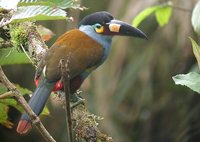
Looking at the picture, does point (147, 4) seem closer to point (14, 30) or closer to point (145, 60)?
point (145, 60)

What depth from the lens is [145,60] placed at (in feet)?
13.6

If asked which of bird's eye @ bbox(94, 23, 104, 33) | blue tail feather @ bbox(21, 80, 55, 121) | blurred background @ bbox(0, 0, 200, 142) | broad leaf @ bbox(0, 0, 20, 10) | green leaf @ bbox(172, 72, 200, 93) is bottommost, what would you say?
blurred background @ bbox(0, 0, 200, 142)

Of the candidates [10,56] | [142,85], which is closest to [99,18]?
[10,56]

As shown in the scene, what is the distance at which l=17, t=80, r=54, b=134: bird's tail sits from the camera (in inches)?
57.8

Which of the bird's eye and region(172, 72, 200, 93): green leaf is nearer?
region(172, 72, 200, 93): green leaf

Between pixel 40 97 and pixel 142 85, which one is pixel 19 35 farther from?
pixel 142 85

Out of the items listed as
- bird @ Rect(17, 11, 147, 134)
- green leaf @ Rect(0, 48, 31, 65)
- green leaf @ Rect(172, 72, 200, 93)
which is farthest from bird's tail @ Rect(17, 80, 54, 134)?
green leaf @ Rect(172, 72, 200, 93)

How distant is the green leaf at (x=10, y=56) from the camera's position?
5.29ft

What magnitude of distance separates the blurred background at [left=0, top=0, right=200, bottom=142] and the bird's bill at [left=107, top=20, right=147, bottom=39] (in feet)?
6.53

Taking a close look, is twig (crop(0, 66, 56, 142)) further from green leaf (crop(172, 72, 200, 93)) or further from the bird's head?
the bird's head

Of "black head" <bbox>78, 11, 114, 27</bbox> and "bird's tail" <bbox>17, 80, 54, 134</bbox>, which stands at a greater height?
"black head" <bbox>78, 11, 114, 27</bbox>

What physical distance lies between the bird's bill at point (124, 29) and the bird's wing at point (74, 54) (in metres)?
0.10

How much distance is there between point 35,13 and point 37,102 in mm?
374

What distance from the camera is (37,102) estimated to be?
63.5 inches
